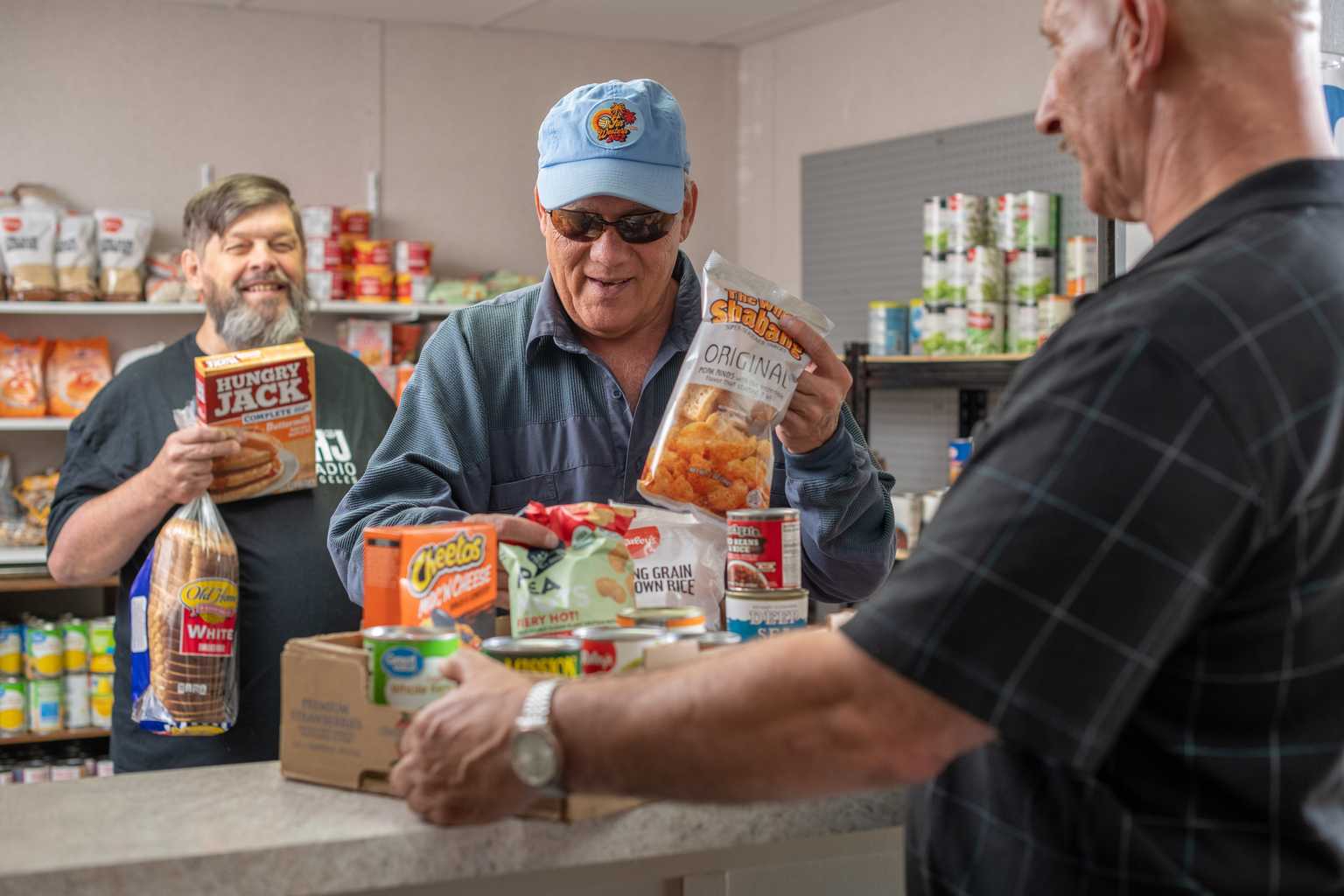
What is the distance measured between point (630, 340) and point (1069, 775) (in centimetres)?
142

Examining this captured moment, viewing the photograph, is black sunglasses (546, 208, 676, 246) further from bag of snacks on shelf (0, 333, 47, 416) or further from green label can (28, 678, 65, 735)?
bag of snacks on shelf (0, 333, 47, 416)

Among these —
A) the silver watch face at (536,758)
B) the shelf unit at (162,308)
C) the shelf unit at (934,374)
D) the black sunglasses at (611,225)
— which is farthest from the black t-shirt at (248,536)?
the shelf unit at (934,374)

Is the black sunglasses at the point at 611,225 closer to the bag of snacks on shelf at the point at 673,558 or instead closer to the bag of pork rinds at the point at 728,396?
the bag of pork rinds at the point at 728,396

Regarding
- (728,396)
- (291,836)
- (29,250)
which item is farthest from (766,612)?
(29,250)

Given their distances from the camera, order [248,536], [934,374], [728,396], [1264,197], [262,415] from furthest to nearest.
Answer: [934,374] → [248,536] → [262,415] → [728,396] → [1264,197]

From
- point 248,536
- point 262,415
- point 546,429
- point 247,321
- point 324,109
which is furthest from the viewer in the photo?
point 324,109

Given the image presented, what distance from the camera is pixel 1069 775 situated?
1.24 m

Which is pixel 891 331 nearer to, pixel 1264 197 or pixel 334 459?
pixel 334 459

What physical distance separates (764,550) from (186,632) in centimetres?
143

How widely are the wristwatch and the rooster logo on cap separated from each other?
3.80ft

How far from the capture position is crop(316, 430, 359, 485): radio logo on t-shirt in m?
3.23

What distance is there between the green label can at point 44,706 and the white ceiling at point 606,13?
3.01m

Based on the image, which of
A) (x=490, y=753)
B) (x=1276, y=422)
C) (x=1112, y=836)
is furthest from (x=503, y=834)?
(x=1276, y=422)

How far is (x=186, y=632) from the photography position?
2.77 meters
